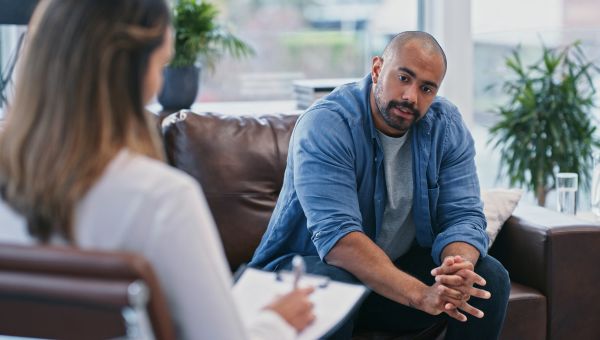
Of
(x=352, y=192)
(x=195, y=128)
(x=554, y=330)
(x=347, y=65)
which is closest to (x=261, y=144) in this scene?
(x=195, y=128)

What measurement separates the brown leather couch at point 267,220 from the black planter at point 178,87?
1.86ft

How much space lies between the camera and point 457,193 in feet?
8.13

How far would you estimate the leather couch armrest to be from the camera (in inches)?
101

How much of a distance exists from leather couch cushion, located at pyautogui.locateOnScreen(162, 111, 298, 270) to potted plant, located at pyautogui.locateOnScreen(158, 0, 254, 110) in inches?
22.9

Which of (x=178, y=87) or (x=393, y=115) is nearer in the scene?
(x=393, y=115)

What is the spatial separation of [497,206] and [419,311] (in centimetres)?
51

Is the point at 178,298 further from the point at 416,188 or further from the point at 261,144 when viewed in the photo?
the point at 261,144

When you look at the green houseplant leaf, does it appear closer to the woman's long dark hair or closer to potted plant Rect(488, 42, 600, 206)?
potted plant Rect(488, 42, 600, 206)

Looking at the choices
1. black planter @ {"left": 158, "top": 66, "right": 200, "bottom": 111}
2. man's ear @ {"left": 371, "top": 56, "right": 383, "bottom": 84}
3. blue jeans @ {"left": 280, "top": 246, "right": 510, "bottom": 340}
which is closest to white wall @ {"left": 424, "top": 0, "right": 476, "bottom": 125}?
black planter @ {"left": 158, "top": 66, "right": 200, "bottom": 111}

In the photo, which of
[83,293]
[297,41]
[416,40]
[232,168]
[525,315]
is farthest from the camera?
[297,41]

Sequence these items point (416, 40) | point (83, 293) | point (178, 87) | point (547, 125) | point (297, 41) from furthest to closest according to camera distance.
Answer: point (297, 41) < point (547, 125) < point (178, 87) < point (416, 40) < point (83, 293)

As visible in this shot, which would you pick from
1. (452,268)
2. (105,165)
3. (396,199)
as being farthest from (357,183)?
(105,165)

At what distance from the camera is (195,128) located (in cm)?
272

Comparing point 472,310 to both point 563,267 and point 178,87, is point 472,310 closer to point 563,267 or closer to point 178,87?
point 563,267
